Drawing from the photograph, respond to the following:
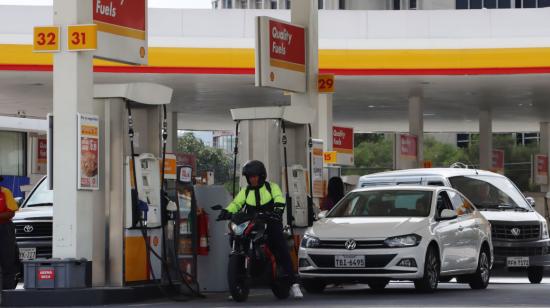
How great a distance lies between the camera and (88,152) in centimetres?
1644

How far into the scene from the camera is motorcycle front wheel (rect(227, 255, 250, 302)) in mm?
16203

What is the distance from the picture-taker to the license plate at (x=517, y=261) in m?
22.4

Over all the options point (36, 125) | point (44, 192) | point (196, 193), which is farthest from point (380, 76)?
point (196, 193)

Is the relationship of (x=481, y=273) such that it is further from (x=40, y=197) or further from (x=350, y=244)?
(x=40, y=197)

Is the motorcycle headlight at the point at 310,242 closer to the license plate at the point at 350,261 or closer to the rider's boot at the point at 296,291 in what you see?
the license plate at the point at 350,261

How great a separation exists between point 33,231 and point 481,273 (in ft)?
21.4

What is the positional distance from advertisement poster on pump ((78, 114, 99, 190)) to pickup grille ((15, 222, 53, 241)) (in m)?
4.61

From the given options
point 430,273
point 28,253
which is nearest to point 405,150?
point 28,253

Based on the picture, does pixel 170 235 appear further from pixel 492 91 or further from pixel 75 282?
pixel 492 91

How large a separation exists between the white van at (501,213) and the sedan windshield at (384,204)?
132 inches

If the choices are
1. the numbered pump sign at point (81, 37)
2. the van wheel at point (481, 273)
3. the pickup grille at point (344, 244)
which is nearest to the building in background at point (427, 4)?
the van wheel at point (481, 273)

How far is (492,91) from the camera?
38469mm

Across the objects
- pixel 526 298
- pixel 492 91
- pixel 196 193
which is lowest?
pixel 526 298

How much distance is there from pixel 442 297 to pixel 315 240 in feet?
5.90
